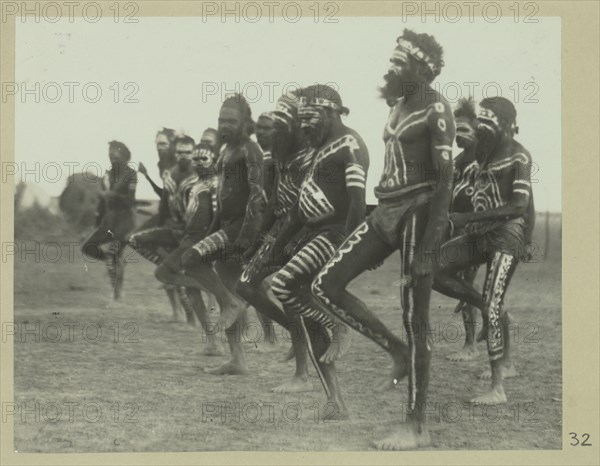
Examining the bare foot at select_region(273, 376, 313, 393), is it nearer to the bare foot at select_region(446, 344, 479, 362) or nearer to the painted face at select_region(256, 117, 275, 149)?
the bare foot at select_region(446, 344, 479, 362)

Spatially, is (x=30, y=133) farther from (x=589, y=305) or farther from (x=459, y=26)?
(x=589, y=305)

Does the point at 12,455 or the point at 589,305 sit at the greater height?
the point at 589,305

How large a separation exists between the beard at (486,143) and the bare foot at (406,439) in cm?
252

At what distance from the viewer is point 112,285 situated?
1589cm

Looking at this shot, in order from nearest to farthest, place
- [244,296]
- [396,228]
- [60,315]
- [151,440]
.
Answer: [396,228]
[151,440]
[244,296]
[60,315]

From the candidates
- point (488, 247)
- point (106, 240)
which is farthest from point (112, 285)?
point (488, 247)

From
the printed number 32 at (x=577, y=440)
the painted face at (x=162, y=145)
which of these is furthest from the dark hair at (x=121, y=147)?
the printed number 32 at (x=577, y=440)

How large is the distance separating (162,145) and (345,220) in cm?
342

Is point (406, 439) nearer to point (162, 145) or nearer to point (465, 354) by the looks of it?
point (465, 354)

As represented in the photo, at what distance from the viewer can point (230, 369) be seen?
1362 cm

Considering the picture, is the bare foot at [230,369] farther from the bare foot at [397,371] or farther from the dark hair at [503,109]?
the dark hair at [503,109]

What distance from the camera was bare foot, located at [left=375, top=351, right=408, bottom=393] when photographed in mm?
11789

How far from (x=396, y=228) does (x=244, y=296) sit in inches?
85.0

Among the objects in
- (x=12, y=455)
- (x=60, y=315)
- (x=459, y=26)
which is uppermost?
(x=459, y=26)
